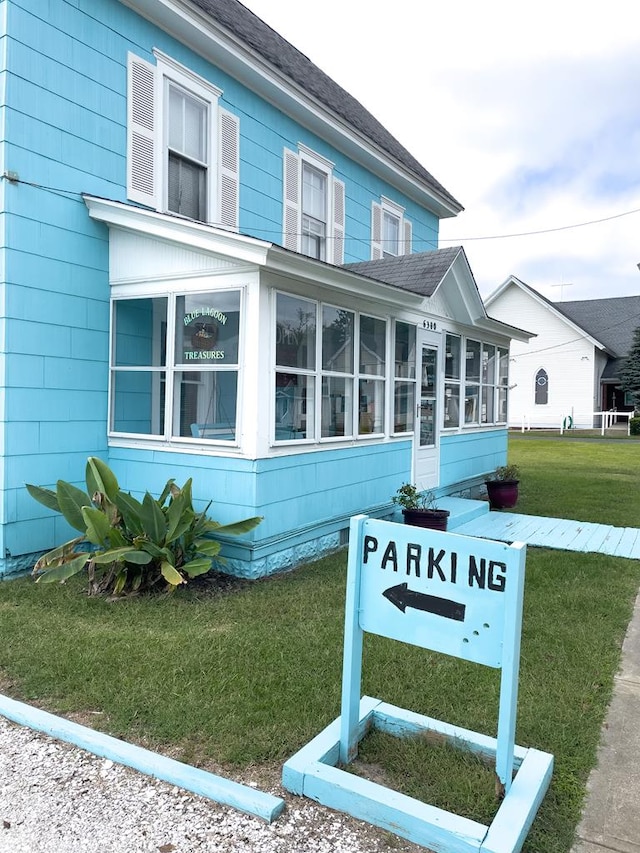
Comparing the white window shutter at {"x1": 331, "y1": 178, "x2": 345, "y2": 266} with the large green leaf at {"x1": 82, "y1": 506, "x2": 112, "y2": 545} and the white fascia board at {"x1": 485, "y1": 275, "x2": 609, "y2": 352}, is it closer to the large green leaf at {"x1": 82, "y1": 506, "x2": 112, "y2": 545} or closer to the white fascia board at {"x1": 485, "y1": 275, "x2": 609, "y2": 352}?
the large green leaf at {"x1": 82, "y1": 506, "x2": 112, "y2": 545}

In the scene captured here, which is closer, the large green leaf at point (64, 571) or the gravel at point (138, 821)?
the gravel at point (138, 821)

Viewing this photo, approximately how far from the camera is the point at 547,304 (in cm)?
2986

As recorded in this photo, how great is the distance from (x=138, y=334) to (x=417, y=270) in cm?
366

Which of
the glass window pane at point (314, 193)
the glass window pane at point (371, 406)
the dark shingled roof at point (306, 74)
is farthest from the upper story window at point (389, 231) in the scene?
the glass window pane at point (371, 406)

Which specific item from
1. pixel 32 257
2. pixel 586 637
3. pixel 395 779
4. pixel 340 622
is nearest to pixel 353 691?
pixel 395 779

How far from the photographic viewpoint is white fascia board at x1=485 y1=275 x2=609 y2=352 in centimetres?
2909

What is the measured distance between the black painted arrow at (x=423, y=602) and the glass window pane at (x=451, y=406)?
6861 millimetres

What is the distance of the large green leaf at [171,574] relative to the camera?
474 cm

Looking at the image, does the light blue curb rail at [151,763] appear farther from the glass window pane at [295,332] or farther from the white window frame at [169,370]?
the glass window pane at [295,332]

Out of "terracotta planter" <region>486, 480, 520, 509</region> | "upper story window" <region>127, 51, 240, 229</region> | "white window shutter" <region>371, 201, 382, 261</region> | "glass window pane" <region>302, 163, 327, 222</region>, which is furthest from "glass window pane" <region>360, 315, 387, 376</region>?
"white window shutter" <region>371, 201, 382, 261</region>

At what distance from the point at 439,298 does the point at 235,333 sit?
153 inches

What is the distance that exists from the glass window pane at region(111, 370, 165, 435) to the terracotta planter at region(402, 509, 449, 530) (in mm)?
3073

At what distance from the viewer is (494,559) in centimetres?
238

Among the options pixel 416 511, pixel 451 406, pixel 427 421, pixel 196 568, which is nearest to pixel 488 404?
pixel 451 406
